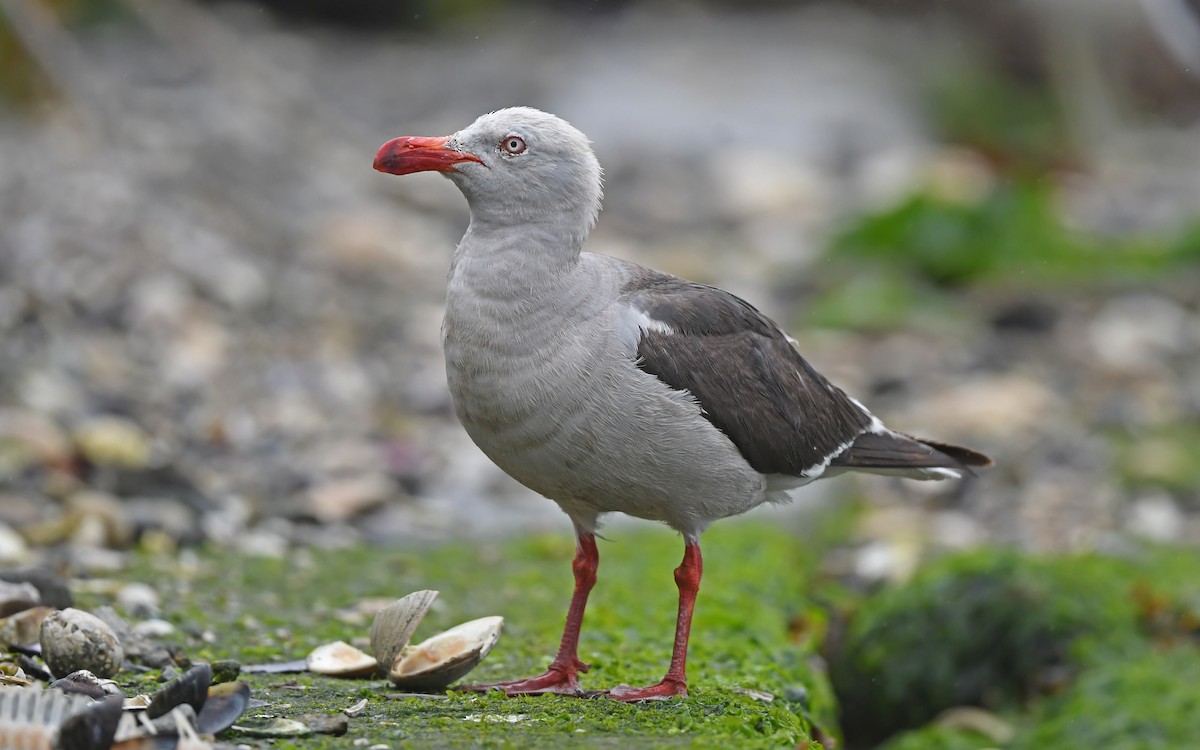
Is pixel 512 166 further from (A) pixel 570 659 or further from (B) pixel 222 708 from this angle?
(B) pixel 222 708

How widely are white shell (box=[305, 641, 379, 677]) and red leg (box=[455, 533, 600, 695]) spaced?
325 millimetres

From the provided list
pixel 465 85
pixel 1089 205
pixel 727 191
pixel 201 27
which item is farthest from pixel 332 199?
pixel 1089 205

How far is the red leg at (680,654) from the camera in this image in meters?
4.40

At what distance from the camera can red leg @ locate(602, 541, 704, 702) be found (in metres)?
4.40

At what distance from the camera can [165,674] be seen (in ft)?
14.3

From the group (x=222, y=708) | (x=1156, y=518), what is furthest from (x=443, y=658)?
(x=1156, y=518)

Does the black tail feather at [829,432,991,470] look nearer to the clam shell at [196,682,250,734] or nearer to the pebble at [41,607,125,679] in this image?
the clam shell at [196,682,250,734]

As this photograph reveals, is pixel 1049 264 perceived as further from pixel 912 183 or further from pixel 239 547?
pixel 239 547

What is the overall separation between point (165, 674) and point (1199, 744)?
3.74m

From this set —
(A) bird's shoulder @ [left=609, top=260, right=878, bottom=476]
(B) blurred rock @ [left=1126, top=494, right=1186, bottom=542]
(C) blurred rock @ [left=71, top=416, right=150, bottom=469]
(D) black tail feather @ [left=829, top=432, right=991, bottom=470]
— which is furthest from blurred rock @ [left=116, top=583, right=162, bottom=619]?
(B) blurred rock @ [left=1126, top=494, right=1186, bottom=542]

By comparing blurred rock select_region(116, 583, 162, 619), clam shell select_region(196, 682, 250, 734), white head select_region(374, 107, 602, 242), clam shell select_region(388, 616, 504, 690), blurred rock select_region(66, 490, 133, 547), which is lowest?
clam shell select_region(196, 682, 250, 734)

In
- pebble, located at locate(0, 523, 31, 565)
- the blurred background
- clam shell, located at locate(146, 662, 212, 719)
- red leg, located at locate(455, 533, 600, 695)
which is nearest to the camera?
clam shell, located at locate(146, 662, 212, 719)

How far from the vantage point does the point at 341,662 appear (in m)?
4.66

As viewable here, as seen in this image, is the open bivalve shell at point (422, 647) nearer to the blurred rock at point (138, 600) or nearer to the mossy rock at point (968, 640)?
the blurred rock at point (138, 600)
